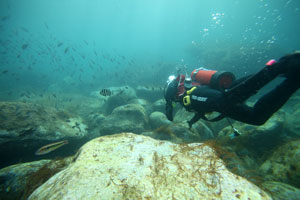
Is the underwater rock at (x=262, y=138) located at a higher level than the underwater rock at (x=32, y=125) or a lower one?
lower

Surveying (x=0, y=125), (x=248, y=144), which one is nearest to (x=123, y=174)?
(x=248, y=144)

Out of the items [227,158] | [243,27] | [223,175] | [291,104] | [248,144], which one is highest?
[243,27]

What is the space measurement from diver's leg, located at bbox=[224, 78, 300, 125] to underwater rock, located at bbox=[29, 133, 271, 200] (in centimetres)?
133

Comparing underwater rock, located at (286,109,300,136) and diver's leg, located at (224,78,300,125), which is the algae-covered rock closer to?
diver's leg, located at (224,78,300,125)

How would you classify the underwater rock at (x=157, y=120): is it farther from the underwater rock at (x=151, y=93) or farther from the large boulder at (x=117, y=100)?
the underwater rock at (x=151, y=93)

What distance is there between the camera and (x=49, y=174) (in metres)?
3.48

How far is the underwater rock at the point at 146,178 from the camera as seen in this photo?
2006 millimetres

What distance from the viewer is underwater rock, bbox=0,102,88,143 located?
5246 mm

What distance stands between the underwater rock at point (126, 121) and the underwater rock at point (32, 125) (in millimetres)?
1475

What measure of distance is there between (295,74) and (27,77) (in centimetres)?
4758

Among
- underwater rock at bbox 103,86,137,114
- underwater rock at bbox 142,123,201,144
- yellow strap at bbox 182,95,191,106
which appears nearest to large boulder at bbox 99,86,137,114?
underwater rock at bbox 103,86,137,114

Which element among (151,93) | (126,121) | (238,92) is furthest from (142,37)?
(238,92)

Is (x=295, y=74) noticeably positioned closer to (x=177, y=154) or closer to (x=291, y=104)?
(x=177, y=154)

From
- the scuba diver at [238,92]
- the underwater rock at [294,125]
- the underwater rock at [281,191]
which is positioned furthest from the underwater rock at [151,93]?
the underwater rock at [281,191]
